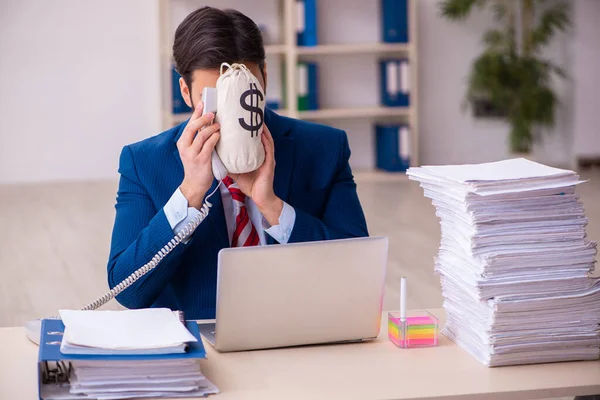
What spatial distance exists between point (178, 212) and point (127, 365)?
0.46 meters

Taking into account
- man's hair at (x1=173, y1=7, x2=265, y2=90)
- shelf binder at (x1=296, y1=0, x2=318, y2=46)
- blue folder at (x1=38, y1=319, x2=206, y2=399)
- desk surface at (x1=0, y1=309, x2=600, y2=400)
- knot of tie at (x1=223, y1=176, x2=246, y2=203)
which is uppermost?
shelf binder at (x1=296, y1=0, x2=318, y2=46)

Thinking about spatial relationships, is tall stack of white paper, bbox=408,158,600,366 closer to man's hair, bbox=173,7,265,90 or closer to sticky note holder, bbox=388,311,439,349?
sticky note holder, bbox=388,311,439,349

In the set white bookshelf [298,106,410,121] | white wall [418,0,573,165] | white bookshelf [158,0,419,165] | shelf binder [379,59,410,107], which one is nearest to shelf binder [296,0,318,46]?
white bookshelf [158,0,419,165]

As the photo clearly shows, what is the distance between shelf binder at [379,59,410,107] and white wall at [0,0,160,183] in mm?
1907

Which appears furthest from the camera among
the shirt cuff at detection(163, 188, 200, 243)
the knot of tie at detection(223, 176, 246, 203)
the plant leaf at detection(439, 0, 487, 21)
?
the plant leaf at detection(439, 0, 487, 21)

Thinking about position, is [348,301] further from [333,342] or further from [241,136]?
[241,136]

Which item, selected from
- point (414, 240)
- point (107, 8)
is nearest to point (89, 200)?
point (107, 8)

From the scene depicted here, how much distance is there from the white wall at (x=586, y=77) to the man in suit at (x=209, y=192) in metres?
6.50

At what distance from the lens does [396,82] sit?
7637mm

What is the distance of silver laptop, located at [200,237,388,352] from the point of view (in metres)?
1.42

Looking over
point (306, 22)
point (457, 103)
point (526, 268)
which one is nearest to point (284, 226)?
point (526, 268)

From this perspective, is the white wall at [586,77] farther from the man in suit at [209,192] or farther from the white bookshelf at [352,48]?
the man in suit at [209,192]

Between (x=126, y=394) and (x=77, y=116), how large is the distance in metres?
6.58

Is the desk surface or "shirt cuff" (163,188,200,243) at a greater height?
"shirt cuff" (163,188,200,243)
